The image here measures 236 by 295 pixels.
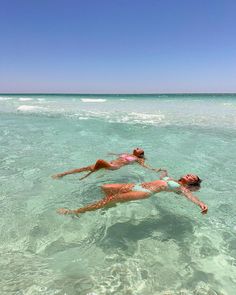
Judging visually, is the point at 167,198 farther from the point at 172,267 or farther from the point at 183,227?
the point at 172,267

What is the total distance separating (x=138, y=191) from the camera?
18.2ft

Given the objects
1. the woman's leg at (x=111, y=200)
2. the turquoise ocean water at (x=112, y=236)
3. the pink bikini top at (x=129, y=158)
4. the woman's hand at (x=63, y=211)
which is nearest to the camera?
the turquoise ocean water at (x=112, y=236)

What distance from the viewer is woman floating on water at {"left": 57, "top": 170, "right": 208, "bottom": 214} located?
5.36 m

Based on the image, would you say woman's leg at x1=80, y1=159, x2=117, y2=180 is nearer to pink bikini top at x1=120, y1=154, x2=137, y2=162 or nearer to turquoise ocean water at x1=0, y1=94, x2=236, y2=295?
turquoise ocean water at x1=0, y1=94, x2=236, y2=295

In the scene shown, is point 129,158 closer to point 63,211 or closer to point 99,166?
point 99,166

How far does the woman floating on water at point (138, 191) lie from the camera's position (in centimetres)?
Result: 536

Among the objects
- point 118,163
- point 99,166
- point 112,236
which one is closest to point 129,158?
point 118,163

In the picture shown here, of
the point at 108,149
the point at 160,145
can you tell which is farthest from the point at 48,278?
the point at 160,145

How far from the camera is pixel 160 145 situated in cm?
1199

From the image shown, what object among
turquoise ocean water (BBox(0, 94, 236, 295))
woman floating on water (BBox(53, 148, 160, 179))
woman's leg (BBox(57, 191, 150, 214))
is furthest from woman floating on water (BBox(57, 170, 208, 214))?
woman floating on water (BBox(53, 148, 160, 179))

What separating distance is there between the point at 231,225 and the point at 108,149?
638 centimetres

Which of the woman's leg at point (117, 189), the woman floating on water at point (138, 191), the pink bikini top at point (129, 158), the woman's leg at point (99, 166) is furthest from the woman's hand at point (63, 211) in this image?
the pink bikini top at point (129, 158)

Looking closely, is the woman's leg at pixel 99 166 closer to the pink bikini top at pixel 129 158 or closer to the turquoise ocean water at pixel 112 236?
the turquoise ocean water at pixel 112 236

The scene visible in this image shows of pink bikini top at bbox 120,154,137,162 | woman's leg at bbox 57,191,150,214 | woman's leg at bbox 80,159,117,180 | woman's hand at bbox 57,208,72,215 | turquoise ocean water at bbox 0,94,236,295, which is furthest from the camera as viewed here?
pink bikini top at bbox 120,154,137,162
